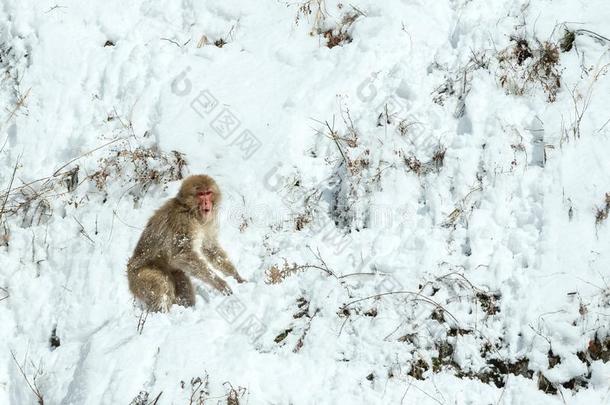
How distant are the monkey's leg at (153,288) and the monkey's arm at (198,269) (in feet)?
0.61

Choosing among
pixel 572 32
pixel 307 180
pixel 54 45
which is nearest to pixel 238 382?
pixel 307 180

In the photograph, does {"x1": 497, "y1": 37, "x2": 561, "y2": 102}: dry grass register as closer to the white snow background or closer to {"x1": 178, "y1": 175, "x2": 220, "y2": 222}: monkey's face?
the white snow background

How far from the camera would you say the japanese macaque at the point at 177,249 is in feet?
21.5

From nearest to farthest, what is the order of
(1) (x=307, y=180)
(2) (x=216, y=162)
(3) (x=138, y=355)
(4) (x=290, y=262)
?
1. (3) (x=138, y=355)
2. (4) (x=290, y=262)
3. (1) (x=307, y=180)
4. (2) (x=216, y=162)

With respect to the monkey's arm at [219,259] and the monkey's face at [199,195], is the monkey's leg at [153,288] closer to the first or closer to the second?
the monkey's arm at [219,259]

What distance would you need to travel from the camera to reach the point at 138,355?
5.91 meters

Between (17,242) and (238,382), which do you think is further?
(17,242)

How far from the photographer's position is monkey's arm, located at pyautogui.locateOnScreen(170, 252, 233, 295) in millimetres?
6625

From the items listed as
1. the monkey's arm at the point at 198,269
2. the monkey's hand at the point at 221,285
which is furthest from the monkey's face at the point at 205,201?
the monkey's hand at the point at 221,285

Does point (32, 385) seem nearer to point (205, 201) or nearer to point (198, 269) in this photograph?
point (198, 269)

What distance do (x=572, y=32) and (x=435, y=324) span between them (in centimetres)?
409

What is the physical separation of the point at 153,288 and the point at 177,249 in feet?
1.51

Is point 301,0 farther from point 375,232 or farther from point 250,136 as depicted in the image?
point 375,232

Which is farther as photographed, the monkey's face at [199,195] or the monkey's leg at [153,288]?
the monkey's face at [199,195]
